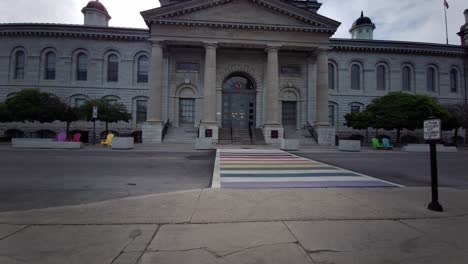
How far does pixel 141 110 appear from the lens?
35.4 meters

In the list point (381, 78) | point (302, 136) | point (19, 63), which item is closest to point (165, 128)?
point (302, 136)

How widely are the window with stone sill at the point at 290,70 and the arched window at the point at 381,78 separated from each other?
43.4 ft

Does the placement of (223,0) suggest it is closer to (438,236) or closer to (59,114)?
(59,114)

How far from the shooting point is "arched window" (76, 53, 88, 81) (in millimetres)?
35094

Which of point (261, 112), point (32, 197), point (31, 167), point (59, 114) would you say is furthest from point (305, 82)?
point (32, 197)

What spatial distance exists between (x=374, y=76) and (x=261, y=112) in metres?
17.7

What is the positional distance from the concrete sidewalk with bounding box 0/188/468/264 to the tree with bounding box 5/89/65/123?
2388 cm

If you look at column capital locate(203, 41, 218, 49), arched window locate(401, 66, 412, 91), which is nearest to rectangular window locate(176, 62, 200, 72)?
column capital locate(203, 41, 218, 49)

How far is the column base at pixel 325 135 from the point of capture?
28.5 metres

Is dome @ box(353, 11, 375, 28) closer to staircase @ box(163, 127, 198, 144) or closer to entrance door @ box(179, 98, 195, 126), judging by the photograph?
entrance door @ box(179, 98, 195, 126)

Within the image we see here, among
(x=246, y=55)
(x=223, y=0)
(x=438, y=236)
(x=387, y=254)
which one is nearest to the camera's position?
(x=387, y=254)

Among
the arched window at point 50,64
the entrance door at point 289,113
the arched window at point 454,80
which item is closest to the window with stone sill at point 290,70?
the entrance door at point 289,113

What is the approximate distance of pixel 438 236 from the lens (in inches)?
148

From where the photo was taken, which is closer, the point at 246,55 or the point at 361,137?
the point at 246,55
